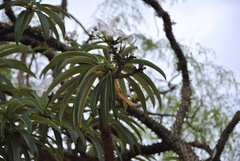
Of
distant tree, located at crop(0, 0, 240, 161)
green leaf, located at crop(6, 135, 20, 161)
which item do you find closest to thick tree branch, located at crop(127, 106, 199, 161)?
distant tree, located at crop(0, 0, 240, 161)

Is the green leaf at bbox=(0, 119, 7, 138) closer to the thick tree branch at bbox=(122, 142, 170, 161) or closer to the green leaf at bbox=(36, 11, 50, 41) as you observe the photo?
the green leaf at bbox=(36, 11, 50, 41)

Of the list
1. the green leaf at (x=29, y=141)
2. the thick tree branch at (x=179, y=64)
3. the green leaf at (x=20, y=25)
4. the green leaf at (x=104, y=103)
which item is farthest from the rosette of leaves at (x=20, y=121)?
the thick tree branch at (x=179, y=64)

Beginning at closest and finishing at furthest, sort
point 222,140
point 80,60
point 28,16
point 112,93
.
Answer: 1. point 112,93
2. point 80,60
3. point 28,16
4. point 222,140

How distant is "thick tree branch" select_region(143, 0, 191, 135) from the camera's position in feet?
6.09

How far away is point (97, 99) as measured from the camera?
1.31 meters

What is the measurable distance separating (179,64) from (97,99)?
74 centimetres

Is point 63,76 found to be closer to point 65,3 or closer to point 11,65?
point 11,65

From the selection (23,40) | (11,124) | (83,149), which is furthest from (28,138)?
(23,40)

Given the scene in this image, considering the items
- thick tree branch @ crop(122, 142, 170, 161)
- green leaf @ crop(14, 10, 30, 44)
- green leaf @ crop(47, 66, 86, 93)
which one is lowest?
thick tree branch @ crop(122, 142, 170, 161)

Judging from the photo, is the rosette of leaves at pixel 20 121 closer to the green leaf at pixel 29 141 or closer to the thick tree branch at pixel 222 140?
the green leaf at pixel 29 141

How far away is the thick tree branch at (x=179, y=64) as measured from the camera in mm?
1857

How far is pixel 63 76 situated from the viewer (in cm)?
139

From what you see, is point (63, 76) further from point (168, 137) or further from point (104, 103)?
point (168, 137)

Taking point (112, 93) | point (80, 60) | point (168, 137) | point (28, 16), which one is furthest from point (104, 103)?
point (168, 137)
